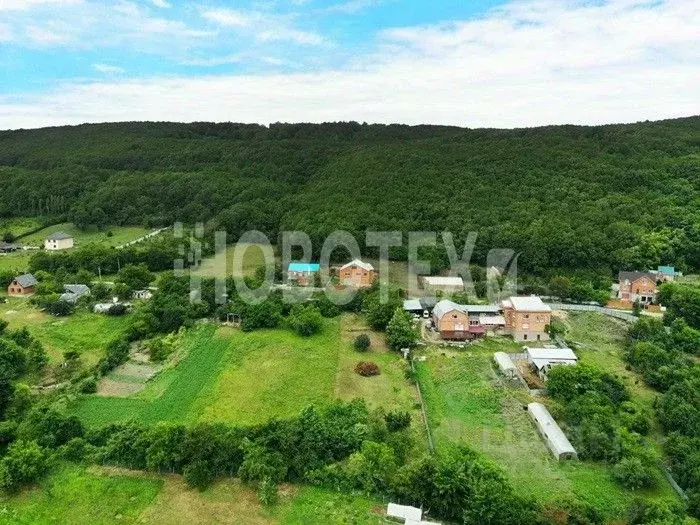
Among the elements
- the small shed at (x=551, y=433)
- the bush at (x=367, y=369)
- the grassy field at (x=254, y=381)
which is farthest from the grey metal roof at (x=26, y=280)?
the small shed at (x=551, y=433)

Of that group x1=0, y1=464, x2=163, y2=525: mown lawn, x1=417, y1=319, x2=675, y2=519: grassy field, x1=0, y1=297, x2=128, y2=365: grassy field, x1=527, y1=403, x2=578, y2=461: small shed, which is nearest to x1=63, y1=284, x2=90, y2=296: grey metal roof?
x1=0, y1=297, x2=128, y2=365: grassy field

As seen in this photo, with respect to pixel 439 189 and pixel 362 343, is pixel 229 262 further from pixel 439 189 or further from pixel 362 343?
pixel 362 343

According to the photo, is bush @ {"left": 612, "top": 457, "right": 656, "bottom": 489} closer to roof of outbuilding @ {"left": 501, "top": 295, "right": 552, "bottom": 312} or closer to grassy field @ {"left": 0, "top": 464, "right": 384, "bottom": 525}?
grassy field @ {"left": 0, "top": 464, "right": 384, "bottom": 525}

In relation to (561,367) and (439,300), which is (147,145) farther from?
(561,367)

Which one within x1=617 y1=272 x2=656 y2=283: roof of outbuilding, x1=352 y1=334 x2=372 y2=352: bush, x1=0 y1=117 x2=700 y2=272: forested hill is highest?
x1=0 y1=117 x2=700 y2=272: forested hill

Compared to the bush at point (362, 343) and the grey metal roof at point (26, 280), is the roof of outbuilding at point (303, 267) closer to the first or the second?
the bush at point (362, 343)

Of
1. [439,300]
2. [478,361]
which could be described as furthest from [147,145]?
[478,361]
